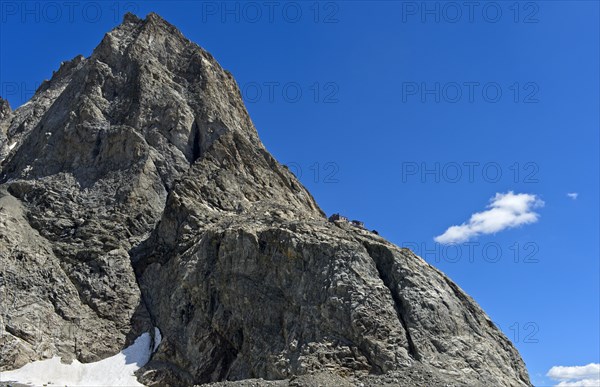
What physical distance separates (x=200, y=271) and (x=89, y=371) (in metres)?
11.5

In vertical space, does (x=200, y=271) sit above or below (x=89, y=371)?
→ above

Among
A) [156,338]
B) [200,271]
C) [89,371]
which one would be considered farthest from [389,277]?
[89,371]

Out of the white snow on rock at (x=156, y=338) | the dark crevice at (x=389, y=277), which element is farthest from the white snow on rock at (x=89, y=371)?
the dark crevice at (x=389, y=277)

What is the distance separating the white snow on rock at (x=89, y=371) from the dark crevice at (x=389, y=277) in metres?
19.1

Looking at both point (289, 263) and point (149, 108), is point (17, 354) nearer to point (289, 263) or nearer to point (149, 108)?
point (289, 263)

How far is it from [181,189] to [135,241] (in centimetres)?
670

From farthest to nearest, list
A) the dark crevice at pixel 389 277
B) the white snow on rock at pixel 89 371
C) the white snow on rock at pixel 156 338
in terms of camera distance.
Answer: the white snow on rock at pixel 156 338, the white snow on rock at pixel 89 371, the dark crevice at pixel 389 277

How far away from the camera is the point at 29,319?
48.1 m

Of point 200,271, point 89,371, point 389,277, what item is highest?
point 389,277

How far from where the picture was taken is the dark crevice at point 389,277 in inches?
1694

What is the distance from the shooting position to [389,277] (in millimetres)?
47344

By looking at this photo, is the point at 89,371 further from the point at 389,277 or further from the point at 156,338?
the point at 389,277

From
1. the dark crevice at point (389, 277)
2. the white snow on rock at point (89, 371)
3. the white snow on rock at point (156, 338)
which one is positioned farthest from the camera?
the white snow on rock at point (156, 338)

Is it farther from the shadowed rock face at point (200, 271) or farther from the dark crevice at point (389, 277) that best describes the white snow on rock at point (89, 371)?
the dark crevice at point (389, 277)
